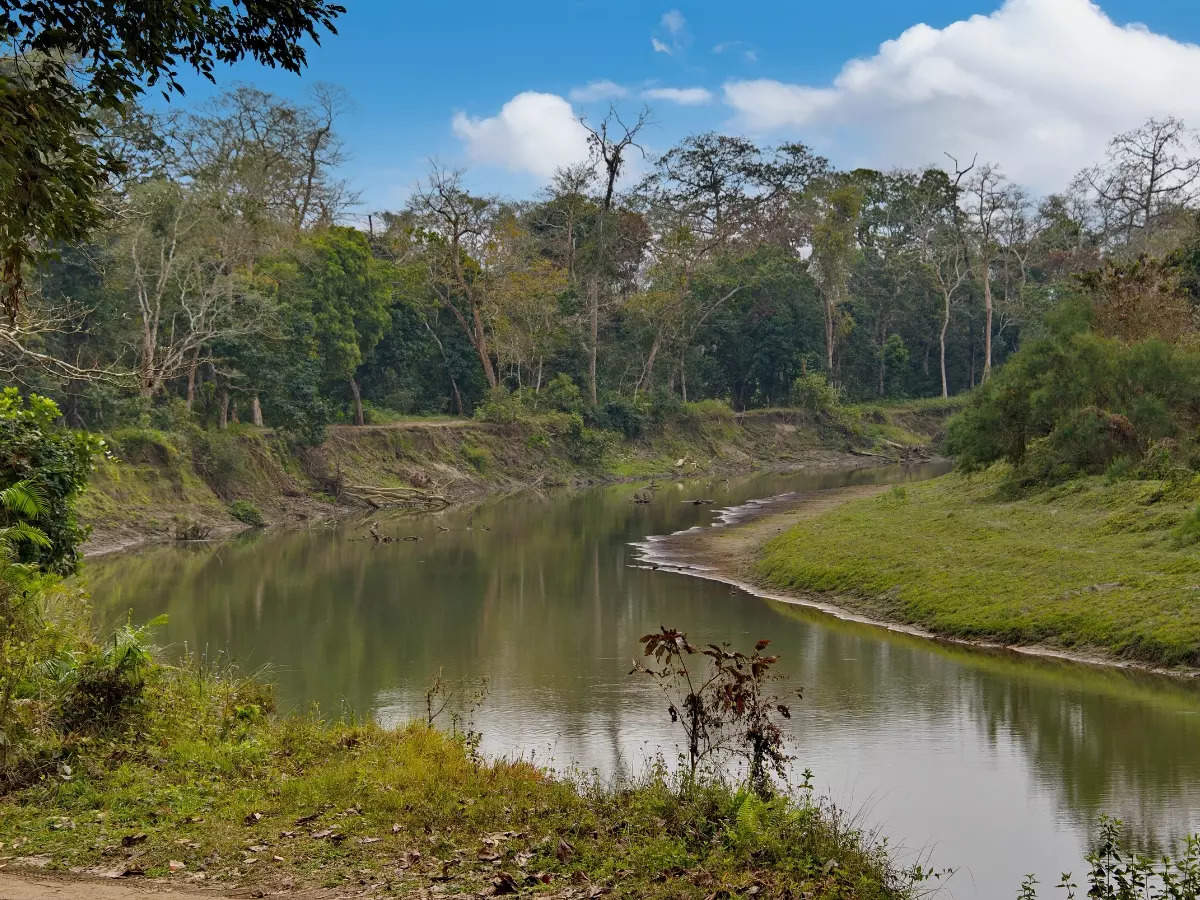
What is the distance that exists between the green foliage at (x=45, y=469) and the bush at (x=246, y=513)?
26.8m

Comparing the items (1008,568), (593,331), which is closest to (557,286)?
(593,331)

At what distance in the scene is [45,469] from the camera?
49.8ft

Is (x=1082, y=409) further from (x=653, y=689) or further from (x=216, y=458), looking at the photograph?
(x=216, y=458)

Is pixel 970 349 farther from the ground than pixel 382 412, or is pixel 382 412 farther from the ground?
pixel 970 349

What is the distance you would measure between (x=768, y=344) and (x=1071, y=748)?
6090 cm

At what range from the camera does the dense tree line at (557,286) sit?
40.6 m

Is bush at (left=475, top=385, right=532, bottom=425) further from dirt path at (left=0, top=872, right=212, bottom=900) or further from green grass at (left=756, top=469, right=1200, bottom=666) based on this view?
dirt path at (left=0, top=872, right=212, bottom=900)

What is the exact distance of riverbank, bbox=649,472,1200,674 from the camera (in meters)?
20.6

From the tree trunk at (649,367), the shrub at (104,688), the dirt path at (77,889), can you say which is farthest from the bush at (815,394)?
the dirt path at (77,889)

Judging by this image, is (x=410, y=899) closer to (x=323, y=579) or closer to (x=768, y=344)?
(x=323, y=579)

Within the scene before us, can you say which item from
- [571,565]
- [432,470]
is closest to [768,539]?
[571,565]

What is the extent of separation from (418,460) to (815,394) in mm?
29707

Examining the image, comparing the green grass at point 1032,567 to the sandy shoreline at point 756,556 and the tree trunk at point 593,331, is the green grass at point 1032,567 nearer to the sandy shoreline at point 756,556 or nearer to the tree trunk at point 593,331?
the sandy shoreline at point 756,556

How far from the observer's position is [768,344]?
247 ft
